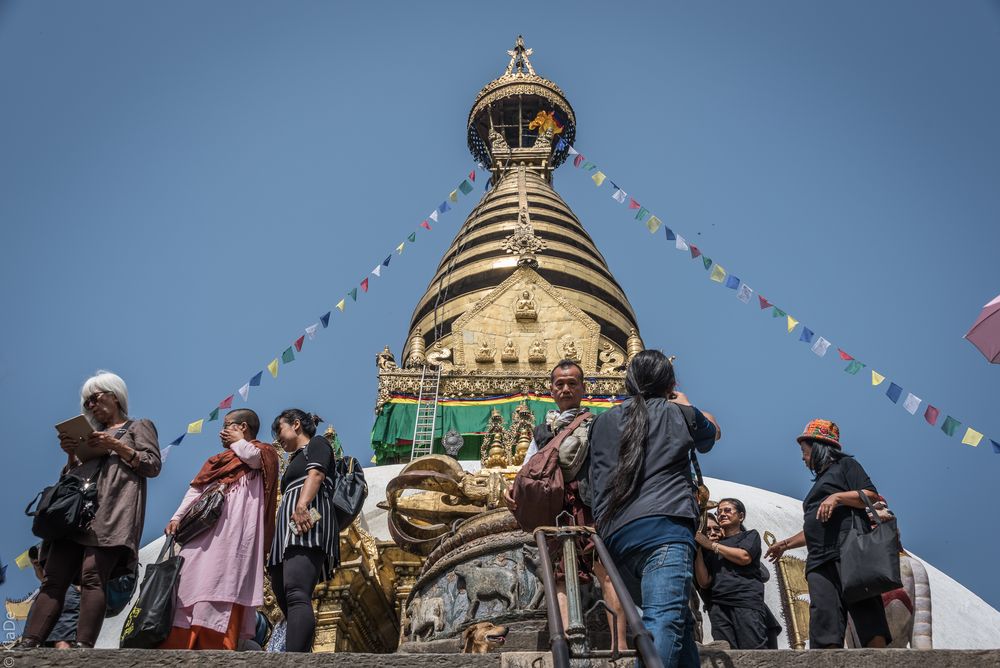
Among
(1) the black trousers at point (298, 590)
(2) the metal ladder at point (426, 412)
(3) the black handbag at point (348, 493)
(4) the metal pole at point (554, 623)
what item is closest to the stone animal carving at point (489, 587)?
(3) the black handbag at point (348, 493)

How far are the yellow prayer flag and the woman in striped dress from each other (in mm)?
8220

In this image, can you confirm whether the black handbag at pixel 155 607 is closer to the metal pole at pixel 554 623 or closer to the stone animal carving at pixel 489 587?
the metal pole at pixel 554 623

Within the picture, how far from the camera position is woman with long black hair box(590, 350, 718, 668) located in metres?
3.45

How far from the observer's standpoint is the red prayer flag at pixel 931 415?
1136 cm

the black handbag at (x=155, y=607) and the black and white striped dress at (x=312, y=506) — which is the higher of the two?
the black and white striped dress at (x=312, y=506)

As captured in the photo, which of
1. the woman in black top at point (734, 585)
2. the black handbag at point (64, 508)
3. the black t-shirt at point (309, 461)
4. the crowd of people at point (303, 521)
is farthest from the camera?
the woman in black top at point (734, 585)

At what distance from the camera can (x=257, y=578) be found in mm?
5066

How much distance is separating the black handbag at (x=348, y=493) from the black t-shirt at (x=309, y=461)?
12 cm

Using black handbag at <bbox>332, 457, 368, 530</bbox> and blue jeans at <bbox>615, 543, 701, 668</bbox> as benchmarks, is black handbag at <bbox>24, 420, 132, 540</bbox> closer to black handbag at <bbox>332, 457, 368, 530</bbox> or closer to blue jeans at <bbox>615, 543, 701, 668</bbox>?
black handbag at <bbox>332, 457, 368, 530</bbox>

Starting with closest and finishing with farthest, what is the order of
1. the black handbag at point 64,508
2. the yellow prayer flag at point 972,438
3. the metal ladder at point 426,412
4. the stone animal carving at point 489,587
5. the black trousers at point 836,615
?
the black handbag at point 64,508 → the black trousers at point 836,615 → the stone animal carving at point 489,587 → the yellow prayer flag at point 972,438 → the metal ladder at point 426,412

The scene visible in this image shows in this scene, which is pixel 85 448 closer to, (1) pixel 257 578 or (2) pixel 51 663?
(1) pixel 257 578

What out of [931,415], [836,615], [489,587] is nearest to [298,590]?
[836,615]

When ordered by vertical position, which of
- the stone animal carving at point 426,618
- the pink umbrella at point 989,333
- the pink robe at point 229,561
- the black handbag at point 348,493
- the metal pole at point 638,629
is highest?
the pink umbrella at point 989,333

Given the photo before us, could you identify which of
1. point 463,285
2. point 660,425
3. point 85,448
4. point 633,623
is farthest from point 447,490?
point 463,285
